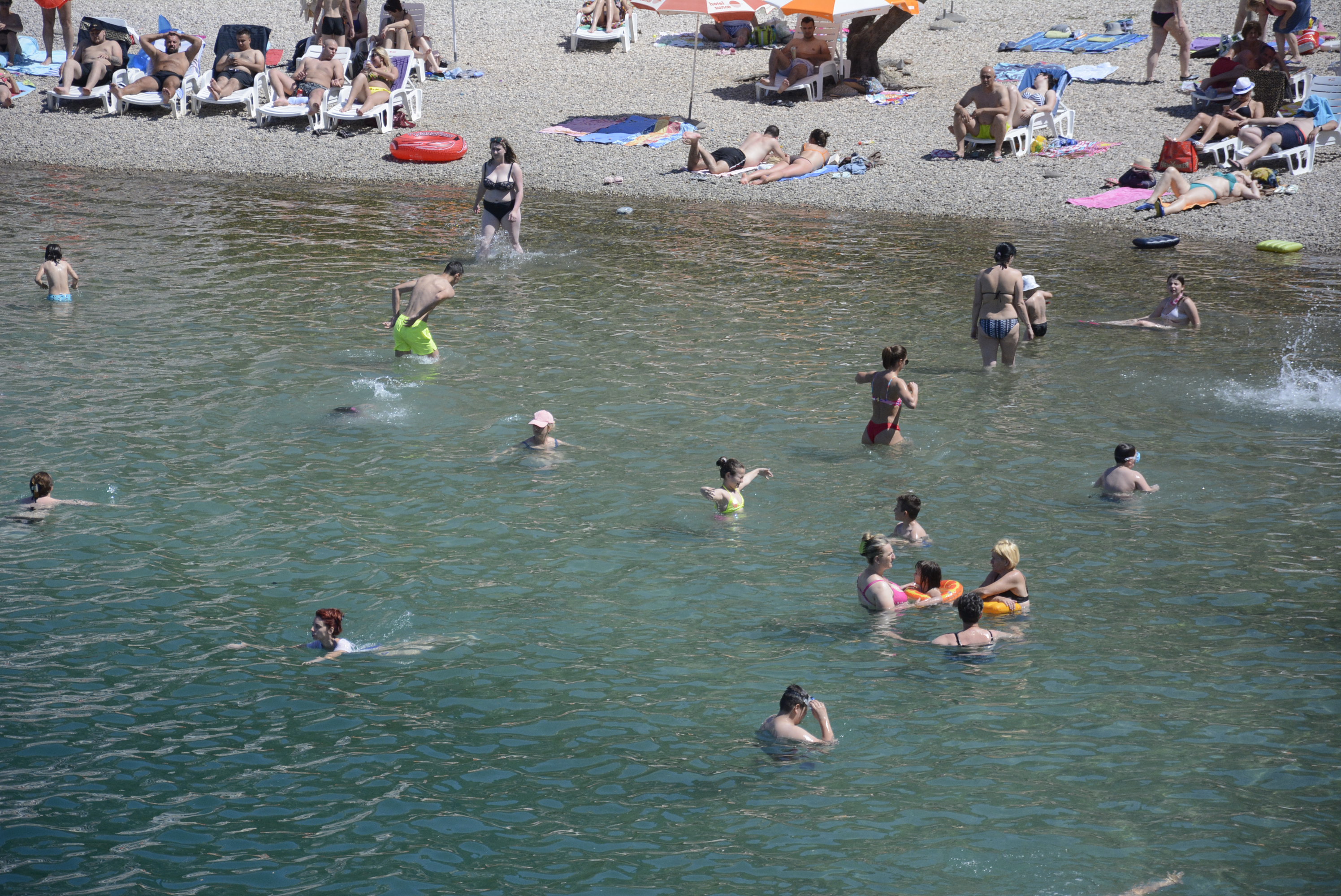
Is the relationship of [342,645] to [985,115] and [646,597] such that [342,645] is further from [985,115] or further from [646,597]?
[985,115]

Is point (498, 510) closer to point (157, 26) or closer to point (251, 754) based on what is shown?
point (251, 754)

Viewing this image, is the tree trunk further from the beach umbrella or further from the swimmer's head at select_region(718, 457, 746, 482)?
the swimmer's head at select_region(718, 457, 746, 482)

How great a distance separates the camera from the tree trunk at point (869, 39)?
2941 cm

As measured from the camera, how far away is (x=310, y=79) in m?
29.5

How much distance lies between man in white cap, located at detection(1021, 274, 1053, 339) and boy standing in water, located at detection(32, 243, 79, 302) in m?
13.4

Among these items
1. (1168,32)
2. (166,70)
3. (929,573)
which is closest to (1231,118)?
(1168,32)

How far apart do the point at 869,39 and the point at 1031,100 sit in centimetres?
538

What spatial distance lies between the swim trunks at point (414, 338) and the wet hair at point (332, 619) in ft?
→ 22.2

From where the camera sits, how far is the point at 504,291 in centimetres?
1903

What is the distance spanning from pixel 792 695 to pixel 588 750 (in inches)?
55.5

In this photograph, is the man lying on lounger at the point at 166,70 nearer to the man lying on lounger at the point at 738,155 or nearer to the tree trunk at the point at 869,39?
the man lying on lounger at the point at 738,155

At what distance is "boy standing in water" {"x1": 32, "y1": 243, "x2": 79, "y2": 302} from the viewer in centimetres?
1764

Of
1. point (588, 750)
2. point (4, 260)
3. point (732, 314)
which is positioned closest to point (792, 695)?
point (588, 750)

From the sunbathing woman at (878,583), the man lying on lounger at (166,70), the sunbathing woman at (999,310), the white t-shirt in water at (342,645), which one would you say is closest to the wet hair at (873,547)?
the sunbathing woman at (878,583)
